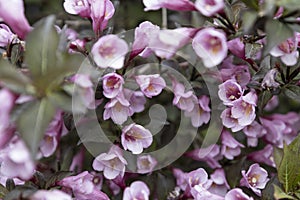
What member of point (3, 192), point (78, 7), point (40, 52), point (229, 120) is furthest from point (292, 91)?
point (3, 192)

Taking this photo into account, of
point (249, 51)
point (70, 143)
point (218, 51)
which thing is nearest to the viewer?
point (218, 51)

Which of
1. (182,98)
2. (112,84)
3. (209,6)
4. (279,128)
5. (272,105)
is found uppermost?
(209,6)

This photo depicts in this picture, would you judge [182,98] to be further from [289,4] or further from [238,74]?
[289,4]

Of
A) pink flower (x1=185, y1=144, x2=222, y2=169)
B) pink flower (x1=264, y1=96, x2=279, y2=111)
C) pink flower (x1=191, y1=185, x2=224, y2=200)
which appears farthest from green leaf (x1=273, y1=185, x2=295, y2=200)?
pink flower (x1=264, y1=96, x2=279, y2=111)

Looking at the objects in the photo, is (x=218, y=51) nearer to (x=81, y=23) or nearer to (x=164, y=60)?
(x=164, y=60)

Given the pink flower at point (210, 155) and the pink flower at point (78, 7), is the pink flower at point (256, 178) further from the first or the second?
the pink flower at point (78, 7)

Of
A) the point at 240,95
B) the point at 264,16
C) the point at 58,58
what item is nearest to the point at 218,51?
the point at 264,16
